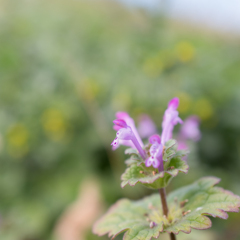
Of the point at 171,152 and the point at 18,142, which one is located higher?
the point at 18,142

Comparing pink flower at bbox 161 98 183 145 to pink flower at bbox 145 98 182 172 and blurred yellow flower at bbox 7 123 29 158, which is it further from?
blurred yellow flower at bbox 7 123 29 158

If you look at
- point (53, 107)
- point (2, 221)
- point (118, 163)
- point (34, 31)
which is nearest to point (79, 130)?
point (53, 107)

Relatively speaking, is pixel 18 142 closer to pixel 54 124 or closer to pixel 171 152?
pixel 54 124

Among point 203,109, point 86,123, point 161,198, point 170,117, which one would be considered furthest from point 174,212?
point 86,123

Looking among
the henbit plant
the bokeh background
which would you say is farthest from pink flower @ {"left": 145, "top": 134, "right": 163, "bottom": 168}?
the bokeh background

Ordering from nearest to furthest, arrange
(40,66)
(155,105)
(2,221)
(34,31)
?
1. (2,221)
2. (155,105)
3. (40,66)
4. (34,31)

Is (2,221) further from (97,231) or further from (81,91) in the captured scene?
(81,91)

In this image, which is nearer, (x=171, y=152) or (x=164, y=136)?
(x=171, y=152)
